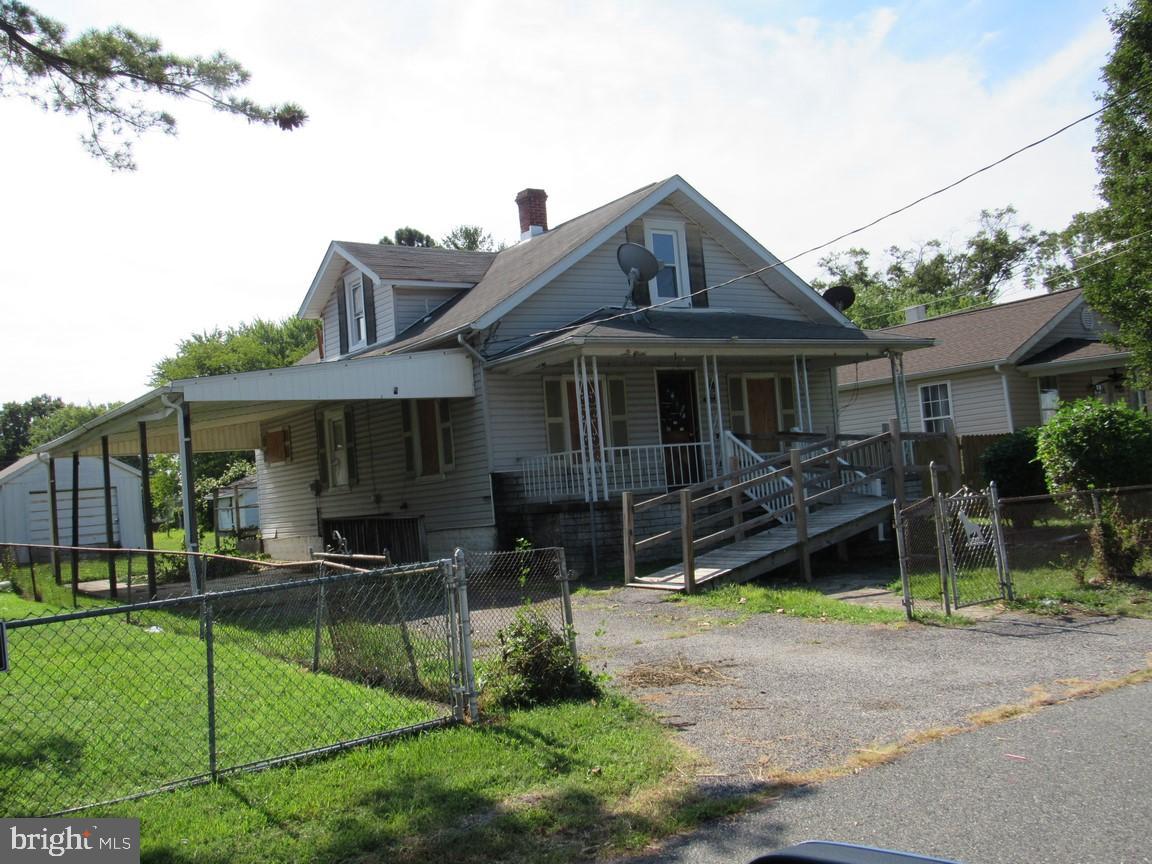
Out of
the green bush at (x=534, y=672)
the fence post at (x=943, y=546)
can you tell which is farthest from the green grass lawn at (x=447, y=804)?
the fence post at (x=943, y=546)

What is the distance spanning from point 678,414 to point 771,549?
689cm

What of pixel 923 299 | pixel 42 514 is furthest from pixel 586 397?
pixel 923 299

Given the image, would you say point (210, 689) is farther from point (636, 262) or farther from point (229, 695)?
point (636, 262)

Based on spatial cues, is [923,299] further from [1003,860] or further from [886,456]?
[1003,860]

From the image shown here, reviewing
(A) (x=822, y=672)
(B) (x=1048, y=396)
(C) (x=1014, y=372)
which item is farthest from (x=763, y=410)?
(A) (x=822, y=672)

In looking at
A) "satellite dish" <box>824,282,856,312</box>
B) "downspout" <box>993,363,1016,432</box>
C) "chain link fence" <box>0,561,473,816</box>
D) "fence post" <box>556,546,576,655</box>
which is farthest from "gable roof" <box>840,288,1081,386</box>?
"chain link fence" <box>0,561,473,816</box>

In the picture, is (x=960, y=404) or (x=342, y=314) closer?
(x=342, y=314)

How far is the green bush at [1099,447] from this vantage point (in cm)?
1364

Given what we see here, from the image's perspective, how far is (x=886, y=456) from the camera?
1688 cm

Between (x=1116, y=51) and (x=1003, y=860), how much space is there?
1964 centimetres

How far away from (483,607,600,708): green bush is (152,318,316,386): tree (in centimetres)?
3946

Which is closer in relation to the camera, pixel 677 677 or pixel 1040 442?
pixel 677 677

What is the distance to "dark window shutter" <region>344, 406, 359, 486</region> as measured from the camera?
21.9 metres

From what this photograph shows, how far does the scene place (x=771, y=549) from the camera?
13594mm
